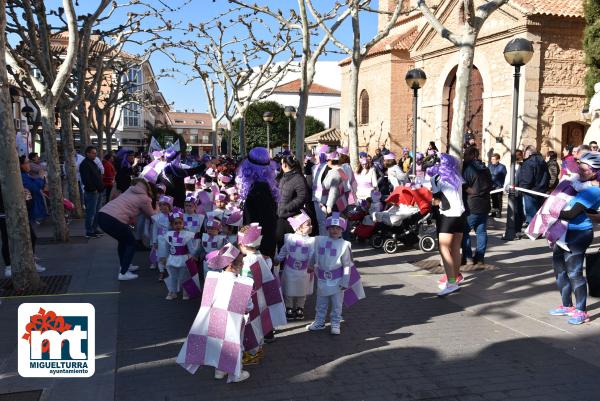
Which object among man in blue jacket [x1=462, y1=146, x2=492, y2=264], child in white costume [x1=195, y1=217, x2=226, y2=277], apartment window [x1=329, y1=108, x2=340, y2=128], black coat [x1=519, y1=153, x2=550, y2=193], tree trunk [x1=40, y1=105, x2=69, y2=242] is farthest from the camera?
apartment window [x1=329, y1=108, x2=340, y2=128]

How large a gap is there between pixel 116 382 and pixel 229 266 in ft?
4.30

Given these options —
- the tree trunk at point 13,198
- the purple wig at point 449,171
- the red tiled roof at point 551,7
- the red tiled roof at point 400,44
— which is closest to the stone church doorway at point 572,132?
the red tiled roof at point 551,7

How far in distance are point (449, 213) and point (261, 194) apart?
2.52 meters

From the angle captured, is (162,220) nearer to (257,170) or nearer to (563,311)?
→ (257,170)

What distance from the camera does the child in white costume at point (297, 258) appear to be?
18.4 ft

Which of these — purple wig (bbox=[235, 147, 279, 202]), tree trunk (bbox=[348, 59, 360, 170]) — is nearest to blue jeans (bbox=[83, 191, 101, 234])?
tree trunk (bbox=[348, 59, 360, 170])

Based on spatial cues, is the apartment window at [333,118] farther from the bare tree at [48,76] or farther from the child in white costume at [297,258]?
the child in white costume at [297,258]

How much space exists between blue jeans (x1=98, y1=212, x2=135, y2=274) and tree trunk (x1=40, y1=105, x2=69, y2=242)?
3514mm

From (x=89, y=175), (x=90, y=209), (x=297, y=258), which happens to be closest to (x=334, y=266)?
(x=297, y=258)

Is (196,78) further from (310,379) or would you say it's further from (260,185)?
(310,379)

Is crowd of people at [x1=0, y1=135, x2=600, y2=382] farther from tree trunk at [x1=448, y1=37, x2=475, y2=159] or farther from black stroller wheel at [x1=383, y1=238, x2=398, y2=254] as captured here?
black stroller wheel at [x1=383, y1=238, x2=398, y2=254]

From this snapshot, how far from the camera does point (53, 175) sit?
1048 centimetres

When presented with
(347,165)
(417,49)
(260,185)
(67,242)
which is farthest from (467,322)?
(417,49)

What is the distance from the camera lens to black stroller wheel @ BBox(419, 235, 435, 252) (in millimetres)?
9797
